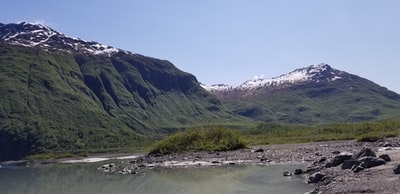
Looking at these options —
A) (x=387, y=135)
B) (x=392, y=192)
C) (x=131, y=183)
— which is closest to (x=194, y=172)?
(x=131, y=183)

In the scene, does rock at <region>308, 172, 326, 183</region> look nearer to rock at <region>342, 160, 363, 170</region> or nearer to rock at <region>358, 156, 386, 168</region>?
rock at <region>342, 160, 363, 170</region>

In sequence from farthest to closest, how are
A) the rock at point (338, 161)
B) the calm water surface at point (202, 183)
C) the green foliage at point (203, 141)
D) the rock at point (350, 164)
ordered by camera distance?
the green foliage at point (203, 141) < the rock at point (338, 161) < the calm water surface at point (202, 183) < the rock at point (350, 164)

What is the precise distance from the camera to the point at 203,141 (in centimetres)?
9956

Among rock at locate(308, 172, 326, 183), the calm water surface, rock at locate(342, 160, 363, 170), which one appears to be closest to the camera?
rock at locate(308, 172, 326, 183)

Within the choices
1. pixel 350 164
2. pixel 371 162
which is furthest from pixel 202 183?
pixel 371 162

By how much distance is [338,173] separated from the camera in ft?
128

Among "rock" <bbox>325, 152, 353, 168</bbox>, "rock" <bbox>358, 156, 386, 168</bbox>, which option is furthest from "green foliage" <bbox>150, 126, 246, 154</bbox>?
"rock" <bbox>358, 156, 386, 168</bbox>

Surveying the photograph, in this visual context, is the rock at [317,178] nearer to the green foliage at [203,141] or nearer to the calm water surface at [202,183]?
the calm water surface at [202,183]

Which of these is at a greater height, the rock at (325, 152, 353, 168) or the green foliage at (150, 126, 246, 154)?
the green foliage at (150, 126, 246, 154)

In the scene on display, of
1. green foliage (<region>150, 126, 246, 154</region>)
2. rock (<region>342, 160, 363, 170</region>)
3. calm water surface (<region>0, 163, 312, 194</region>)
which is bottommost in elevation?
calm water surface (<region>0, 163, 312, 194</region>)

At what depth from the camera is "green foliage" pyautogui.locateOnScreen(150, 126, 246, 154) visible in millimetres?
96619

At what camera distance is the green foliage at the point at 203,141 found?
96.6 metres

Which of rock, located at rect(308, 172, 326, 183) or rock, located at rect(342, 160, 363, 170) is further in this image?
rock, located at rect(342, 160, 363, 170)

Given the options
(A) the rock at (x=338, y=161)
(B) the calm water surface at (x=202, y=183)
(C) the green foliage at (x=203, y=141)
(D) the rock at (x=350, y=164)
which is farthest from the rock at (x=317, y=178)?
(C) the green foliage at (x=203, y=141)
